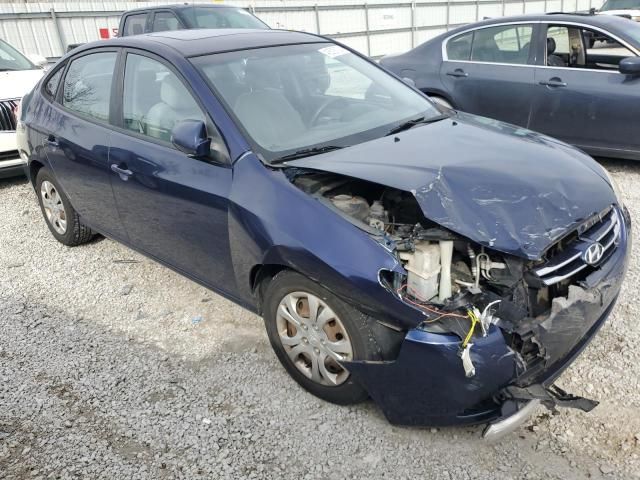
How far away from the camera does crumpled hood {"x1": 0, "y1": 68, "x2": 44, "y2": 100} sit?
6.55m

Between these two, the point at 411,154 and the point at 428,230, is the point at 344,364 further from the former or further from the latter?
the point at 411,154

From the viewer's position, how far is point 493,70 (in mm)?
6219

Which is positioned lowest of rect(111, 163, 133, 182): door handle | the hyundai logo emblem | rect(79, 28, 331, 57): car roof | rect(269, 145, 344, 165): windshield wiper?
the hyundai logo emblem

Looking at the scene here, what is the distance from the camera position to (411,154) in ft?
9.34

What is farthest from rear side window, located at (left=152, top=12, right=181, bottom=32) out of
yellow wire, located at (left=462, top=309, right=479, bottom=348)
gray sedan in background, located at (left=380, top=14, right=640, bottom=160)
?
yellow wire, located at (left=462, top=309, right=479, bottom=348)

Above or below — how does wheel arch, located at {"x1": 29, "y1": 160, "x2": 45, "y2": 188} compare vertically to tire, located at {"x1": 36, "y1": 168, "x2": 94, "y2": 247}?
above

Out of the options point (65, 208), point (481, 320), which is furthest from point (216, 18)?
point (481, 320)

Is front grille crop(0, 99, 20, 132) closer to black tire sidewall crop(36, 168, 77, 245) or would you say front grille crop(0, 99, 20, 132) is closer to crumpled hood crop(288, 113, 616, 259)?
black tire sidewall crop(36, 168, 77, 245)

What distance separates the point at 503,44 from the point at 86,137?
181 inches

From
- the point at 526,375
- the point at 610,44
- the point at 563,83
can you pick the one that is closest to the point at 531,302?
the point at 526,375

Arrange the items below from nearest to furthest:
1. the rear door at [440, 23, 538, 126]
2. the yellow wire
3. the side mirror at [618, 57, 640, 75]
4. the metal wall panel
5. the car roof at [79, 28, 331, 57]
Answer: the yellow wire, the car roof at [79, 28, 331, 57], the side mirror at [618, 57, 640, 75], the rear door at [440, 23, 538, 126], the metal wall panel

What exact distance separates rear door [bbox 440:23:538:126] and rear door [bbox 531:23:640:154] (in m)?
0.16

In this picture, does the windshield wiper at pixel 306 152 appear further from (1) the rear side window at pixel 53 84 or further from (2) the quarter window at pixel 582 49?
(2) the quarter window at pixel 582 49

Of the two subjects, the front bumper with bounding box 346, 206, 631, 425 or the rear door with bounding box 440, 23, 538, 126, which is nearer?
the front bumper with bounding box 346, 206, 631, 425
